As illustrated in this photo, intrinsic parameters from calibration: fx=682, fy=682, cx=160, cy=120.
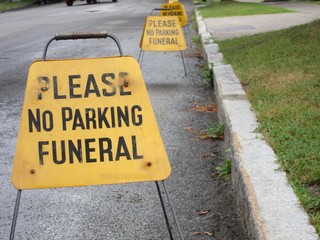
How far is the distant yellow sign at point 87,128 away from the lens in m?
3.49

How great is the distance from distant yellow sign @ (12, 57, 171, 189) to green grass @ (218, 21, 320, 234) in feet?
3.11

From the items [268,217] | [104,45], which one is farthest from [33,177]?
[104,45]

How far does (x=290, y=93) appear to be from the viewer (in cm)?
668

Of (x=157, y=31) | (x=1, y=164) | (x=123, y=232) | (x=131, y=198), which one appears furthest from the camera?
(x=157, y=31)

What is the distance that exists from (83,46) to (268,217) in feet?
38.6

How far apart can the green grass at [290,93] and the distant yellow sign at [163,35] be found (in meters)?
0.83

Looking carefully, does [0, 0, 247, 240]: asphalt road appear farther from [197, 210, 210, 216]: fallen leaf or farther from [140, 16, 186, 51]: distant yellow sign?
[140, 16, 186, 51]: distant yellow sign

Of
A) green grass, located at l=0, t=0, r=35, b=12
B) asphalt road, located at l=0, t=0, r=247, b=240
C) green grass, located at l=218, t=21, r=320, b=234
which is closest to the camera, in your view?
asphalt road, located at l=0, t=0, r=247, b=240

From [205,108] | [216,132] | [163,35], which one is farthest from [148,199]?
[163,35]

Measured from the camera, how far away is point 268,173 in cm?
411

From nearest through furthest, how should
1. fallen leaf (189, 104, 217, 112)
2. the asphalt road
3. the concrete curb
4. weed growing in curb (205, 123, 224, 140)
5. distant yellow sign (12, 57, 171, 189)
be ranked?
the concrete curb
distant yellow sign (12, 57, 171, 189)
the asphalt road
weed growing in curb (205, 123, 224, 140)
fallen leaf (189, 104, 217, 112)

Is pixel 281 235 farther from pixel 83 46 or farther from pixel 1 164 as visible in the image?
pixel 83 46

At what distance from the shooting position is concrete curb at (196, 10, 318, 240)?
3.30 meters

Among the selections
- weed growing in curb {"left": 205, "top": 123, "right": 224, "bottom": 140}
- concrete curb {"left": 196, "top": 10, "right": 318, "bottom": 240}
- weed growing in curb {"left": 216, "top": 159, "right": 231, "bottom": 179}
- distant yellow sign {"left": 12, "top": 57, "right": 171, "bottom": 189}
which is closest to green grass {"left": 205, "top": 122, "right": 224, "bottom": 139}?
weed growing in curb {"left": 205, "top": 123, "right": 224, "bottom": 140}
